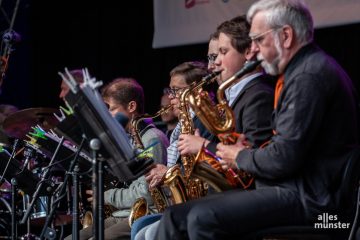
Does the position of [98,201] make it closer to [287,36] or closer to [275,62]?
[275,62]

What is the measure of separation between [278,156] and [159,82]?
17.2 ft

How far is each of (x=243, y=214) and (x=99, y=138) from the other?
84cm

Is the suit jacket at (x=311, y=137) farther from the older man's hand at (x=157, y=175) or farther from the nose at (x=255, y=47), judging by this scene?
the older man's hand at (x=157, y=175)

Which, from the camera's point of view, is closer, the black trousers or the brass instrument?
the black trousers

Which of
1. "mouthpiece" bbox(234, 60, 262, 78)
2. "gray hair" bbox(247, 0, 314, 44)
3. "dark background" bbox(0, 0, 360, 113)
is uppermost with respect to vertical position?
"dark background" bbox(0, 0, 360, 113)

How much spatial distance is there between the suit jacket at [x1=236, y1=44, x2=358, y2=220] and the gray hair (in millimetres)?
150

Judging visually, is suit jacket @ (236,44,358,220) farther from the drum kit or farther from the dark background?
the dark background

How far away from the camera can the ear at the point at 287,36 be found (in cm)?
337

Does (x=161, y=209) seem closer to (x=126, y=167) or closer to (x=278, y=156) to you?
(x=126, y=167)

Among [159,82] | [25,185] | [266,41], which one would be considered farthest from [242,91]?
[159,82]

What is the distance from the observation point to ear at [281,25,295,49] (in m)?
3.37

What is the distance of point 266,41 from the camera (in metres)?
3.42

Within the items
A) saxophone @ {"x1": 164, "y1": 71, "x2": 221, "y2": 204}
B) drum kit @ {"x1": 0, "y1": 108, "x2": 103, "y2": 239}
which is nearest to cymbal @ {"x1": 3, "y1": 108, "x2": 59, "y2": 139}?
drum kit @ {"x1": 0, "y1": 108, "x2": 103, "y2": 239}

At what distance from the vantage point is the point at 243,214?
3.17m
